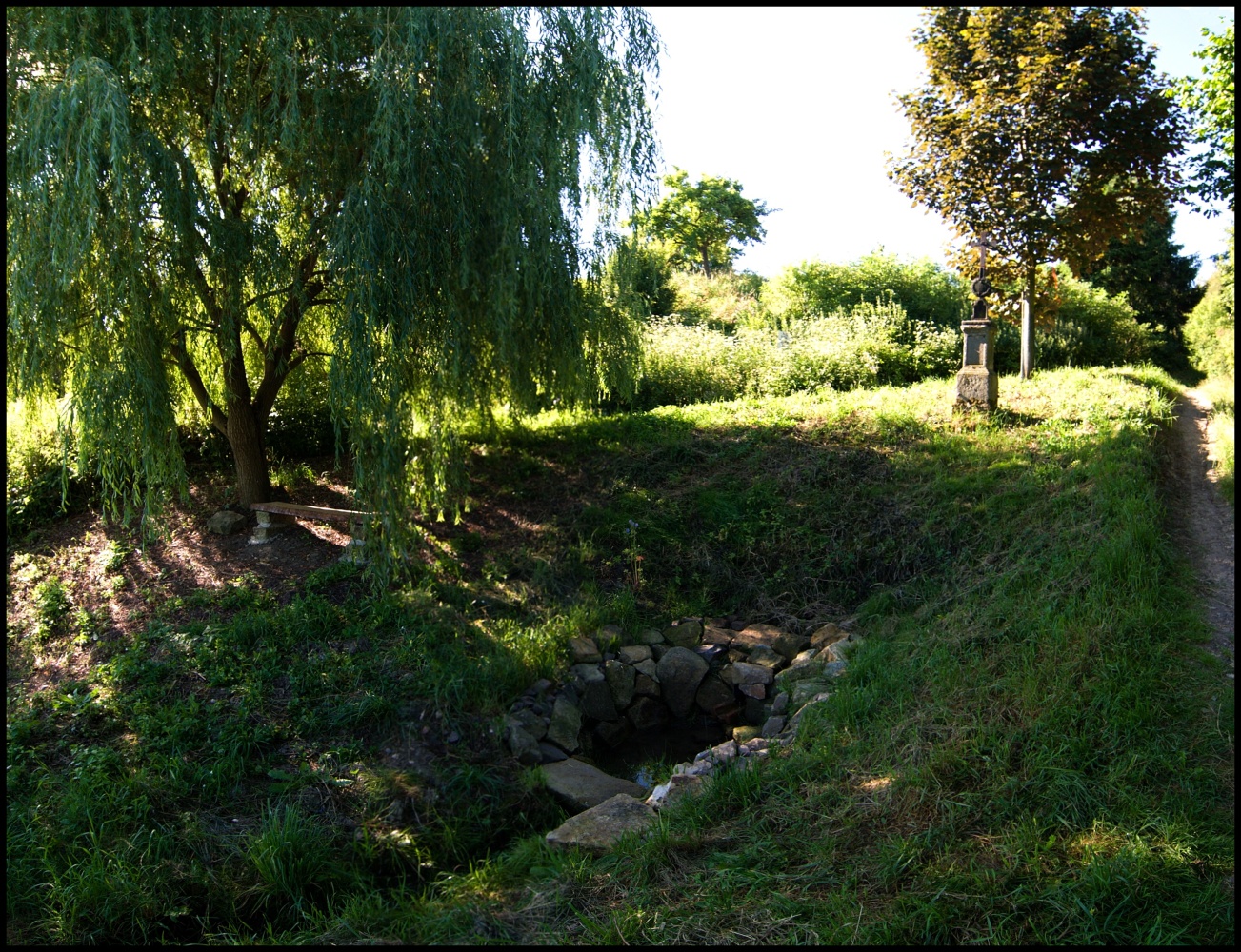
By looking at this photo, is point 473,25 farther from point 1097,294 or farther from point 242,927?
point 1097,294

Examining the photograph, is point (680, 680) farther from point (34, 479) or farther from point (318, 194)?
point (34, 479)

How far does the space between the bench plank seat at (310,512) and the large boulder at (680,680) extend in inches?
130

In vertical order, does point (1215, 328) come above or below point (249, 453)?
above

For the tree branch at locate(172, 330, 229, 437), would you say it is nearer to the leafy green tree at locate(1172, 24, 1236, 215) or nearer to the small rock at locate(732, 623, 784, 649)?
the small rock at locate(732, 623, 784, 649)

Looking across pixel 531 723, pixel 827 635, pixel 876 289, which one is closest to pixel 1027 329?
pixel 876 289

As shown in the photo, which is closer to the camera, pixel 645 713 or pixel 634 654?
pixel 645 713

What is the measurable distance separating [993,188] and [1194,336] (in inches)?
466

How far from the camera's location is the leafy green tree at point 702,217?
27.9 m

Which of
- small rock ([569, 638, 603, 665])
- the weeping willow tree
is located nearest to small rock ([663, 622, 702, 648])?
small rock ([569, 638, 603, 665])

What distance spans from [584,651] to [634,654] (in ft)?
1.49

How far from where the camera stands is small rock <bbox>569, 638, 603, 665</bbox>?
703cm

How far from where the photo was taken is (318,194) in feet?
23.5

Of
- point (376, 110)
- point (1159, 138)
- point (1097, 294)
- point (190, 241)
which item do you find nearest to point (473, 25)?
point (376, 110)

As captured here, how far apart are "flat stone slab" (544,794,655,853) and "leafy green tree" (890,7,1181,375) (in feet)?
31.7
